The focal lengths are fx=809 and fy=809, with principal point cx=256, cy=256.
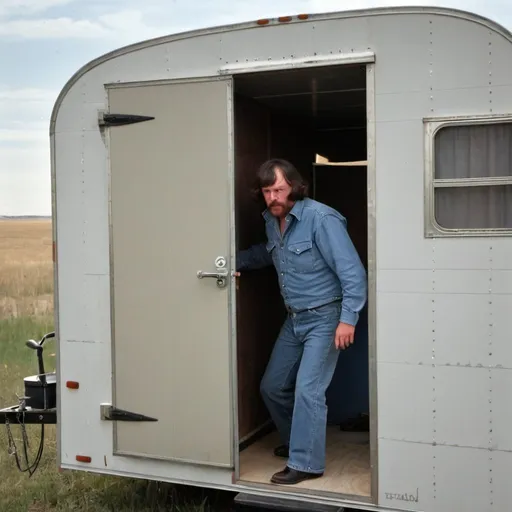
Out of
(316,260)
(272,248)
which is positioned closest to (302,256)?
(316,260)

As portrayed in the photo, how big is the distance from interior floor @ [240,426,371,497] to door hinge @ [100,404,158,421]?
2.16 ft

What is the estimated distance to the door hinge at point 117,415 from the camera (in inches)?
181

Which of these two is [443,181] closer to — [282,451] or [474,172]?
[474,172]

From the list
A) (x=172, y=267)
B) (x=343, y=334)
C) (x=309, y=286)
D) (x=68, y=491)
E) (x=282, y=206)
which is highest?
(x=282, y=206)

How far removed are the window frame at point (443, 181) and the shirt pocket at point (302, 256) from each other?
73 cm

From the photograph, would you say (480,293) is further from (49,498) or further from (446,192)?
(49,498)

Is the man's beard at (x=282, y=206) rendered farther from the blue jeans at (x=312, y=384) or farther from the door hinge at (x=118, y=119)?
the door hinge at (x=118, y=119)

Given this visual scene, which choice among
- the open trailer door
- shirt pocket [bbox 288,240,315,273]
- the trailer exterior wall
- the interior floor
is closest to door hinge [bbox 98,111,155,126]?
the open trailer door

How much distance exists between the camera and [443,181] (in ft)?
12.7

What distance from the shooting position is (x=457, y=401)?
387 cm

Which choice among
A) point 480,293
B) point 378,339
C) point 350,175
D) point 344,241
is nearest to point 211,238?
point 344,241

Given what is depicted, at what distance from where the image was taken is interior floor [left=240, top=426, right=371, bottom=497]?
429 centimetres

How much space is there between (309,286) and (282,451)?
3.69 feet

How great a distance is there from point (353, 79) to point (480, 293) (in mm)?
1416
